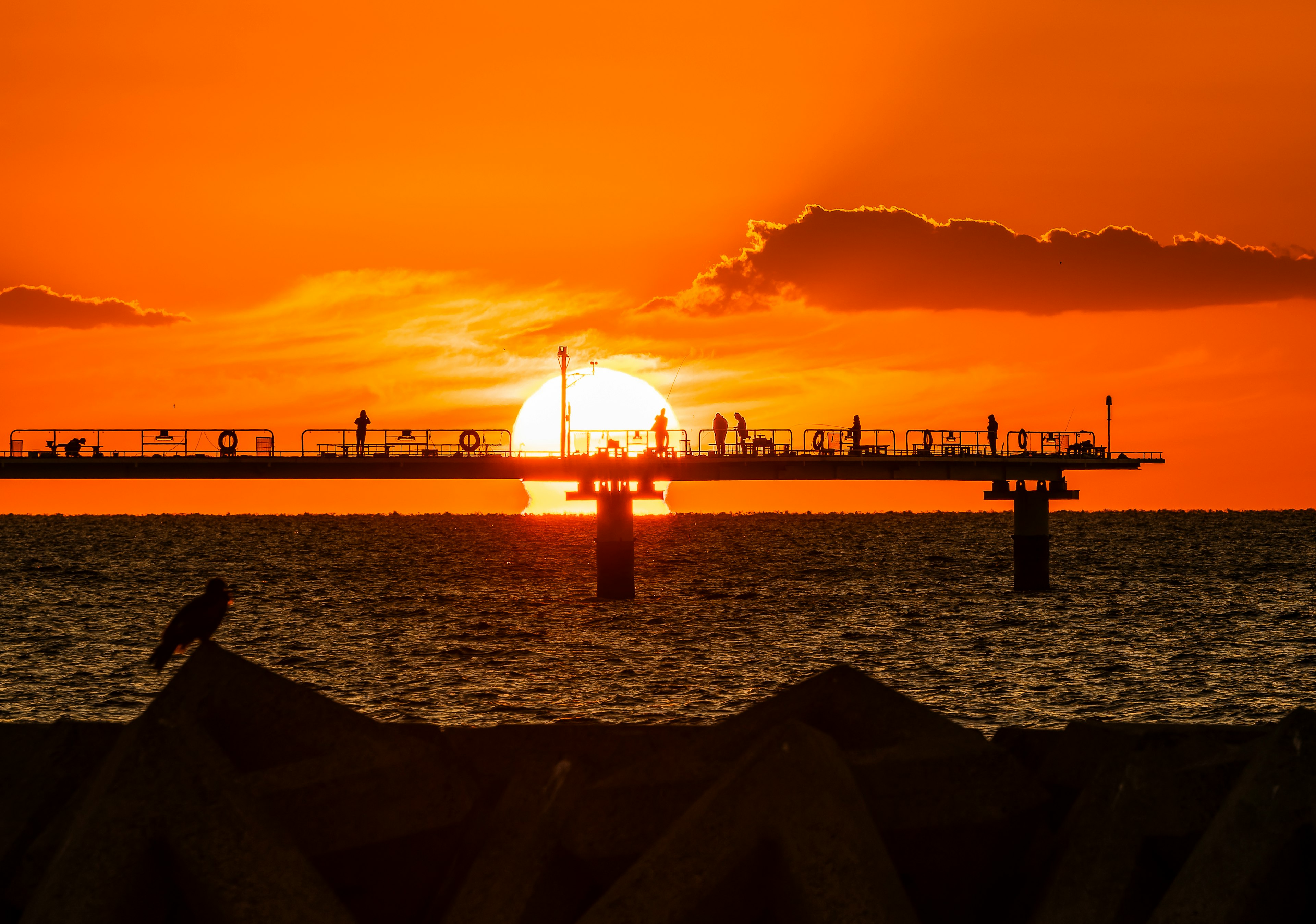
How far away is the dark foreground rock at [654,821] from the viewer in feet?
23.9

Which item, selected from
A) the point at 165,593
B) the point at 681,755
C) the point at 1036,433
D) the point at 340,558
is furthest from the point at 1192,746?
the point at 340,558

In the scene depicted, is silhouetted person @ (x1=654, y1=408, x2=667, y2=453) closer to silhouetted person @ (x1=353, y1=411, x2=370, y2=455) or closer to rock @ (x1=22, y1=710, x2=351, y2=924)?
silhouetted person @ (x1=353, y1=411, x2=370, y2=455)

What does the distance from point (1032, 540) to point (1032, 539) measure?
4.2 inches

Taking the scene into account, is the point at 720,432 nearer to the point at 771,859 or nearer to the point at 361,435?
the point at 361,435

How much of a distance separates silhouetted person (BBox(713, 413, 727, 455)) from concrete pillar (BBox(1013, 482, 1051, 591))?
20803 mm

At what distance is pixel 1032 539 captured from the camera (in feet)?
253

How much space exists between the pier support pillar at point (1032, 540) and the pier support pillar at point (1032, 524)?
2 cm

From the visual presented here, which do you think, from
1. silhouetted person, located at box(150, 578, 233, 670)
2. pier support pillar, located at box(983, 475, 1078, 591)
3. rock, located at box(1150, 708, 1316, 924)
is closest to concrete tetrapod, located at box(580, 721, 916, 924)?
rock, located at box(1150, 708, 1316, 924)

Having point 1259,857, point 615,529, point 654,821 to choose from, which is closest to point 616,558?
point 615,529

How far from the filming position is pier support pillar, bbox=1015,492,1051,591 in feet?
250

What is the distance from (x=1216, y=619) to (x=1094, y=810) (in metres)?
57.3

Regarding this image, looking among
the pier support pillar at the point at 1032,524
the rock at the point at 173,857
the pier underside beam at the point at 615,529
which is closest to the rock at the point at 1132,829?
the rock at the point at 173,857

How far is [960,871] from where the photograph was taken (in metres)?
8.49

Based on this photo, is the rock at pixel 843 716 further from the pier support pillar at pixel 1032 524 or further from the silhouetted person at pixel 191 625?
the pier support pillar at pixel 1032 524
